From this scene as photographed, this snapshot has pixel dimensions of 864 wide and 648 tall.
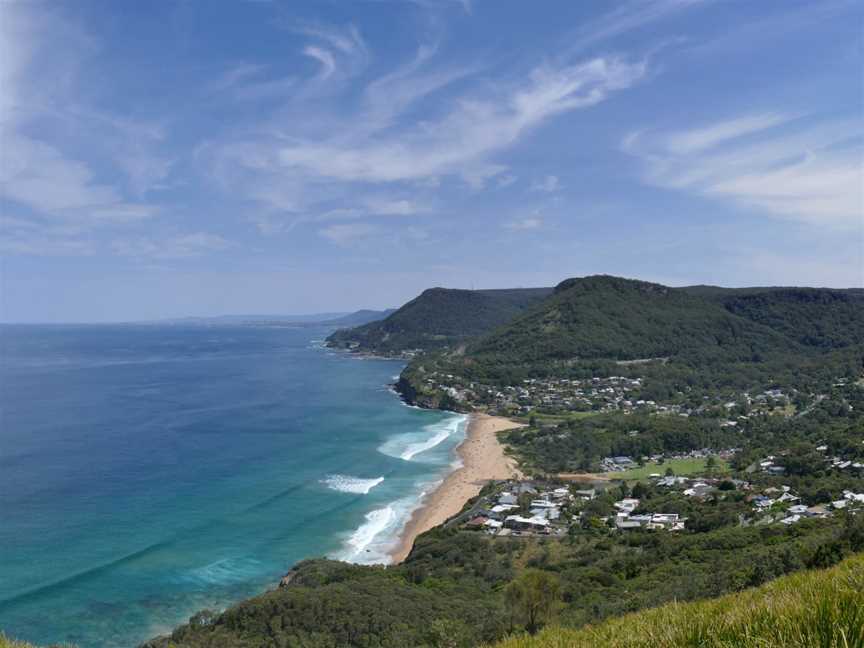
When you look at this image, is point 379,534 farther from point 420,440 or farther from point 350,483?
point 420,440

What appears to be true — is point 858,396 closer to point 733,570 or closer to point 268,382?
point 733,570

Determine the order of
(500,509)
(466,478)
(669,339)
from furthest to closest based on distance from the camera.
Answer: (669,339) < (466,478) < (500,509)

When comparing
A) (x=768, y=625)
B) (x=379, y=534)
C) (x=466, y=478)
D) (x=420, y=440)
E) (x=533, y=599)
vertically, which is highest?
(x=768, y=625)

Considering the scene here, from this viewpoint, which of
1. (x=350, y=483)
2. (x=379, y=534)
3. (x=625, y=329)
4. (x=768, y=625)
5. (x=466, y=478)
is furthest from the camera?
(x=625, y=329)

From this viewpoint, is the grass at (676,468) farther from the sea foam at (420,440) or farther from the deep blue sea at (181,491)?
the sea foam at (420,440)

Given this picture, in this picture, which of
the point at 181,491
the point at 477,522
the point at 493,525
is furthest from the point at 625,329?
the point at 181,491

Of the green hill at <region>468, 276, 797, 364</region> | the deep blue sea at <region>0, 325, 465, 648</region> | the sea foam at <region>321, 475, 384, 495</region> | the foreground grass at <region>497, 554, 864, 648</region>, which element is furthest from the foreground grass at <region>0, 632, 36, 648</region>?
the green hill at <region>468, 276, 797, 364</region>

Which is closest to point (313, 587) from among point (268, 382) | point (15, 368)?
point (268, 382)
